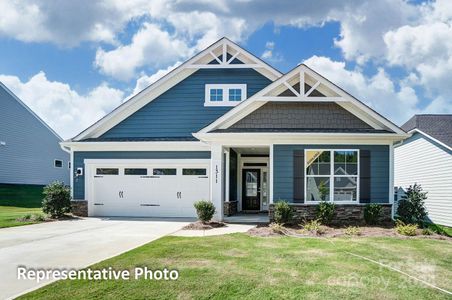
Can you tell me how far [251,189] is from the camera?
1930 centimetres

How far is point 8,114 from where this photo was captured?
27.5 m

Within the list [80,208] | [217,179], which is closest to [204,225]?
[217,179]

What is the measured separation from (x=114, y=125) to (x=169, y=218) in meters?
4.71

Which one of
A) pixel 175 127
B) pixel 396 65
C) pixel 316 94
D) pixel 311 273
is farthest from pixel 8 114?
pixel 311 273

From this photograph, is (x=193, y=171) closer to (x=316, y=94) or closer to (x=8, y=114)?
(x=316, y=94)

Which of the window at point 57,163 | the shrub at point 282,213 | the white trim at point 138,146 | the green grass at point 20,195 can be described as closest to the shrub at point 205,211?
the shrub at point 282,213

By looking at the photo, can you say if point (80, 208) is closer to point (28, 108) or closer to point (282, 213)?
point (282, 213)

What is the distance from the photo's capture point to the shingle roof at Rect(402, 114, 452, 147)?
16859mm

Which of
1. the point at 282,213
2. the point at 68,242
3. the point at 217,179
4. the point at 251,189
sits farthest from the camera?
the point at 251,189

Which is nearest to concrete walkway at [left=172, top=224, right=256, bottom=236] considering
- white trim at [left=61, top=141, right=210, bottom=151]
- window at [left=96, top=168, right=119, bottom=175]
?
white trim at [left=61, top=141, right=210, bottom=151]

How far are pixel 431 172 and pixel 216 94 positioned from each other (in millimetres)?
9708

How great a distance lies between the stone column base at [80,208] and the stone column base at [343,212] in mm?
7893

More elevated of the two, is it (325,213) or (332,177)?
(332,177)

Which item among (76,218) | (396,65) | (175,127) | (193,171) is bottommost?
(76,218)
